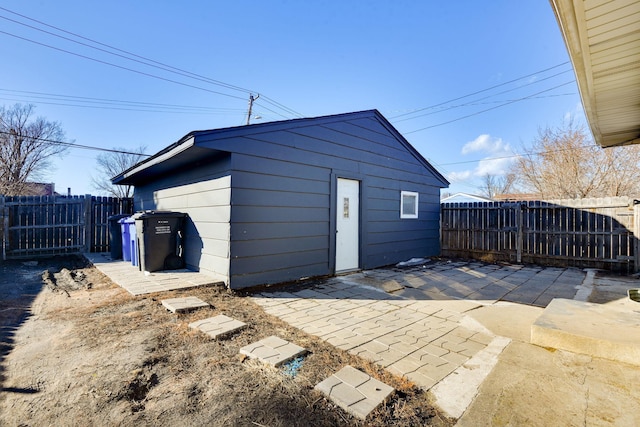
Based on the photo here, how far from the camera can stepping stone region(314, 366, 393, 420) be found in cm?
159

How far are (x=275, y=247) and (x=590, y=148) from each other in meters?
16.1

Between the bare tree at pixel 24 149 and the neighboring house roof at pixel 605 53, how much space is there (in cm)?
2109

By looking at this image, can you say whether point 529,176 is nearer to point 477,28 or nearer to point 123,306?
point 477,28

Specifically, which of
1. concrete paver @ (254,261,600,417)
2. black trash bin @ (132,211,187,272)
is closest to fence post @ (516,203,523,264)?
concrete paver @ (254,261,600,417)

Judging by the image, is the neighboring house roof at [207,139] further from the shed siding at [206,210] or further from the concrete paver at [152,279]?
the concrete paver at [152,279]

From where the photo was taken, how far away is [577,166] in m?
13.4

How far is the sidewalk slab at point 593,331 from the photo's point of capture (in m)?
2.11

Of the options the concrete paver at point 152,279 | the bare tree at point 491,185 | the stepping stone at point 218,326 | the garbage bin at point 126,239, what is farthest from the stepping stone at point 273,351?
the bare tree at point 491,185

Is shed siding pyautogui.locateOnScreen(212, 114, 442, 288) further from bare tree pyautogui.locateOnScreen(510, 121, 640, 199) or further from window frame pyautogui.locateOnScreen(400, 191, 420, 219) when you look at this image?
bare tree pyautogui.locateOnScreen(510, 121, 640, 199)

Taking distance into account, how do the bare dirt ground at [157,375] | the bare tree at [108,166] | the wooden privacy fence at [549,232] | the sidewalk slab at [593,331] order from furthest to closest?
the bare tree at [108,166] < the wooden privacy fence at [549,232] < the sidewalk slab at [593,331] < the bare dirt ground at [157,375]

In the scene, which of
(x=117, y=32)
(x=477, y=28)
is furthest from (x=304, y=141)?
(x=117, y=32)

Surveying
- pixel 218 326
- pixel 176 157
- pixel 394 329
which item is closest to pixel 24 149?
pixel 176 157

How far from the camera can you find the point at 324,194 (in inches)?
211

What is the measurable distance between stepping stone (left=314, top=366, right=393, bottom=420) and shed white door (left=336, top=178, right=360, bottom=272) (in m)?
3.73
